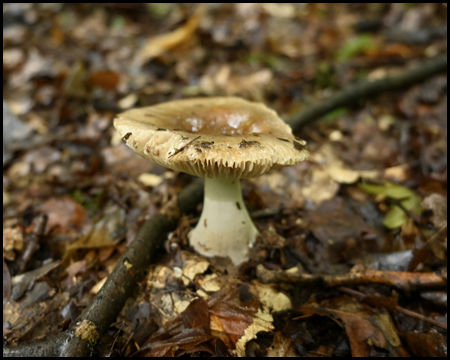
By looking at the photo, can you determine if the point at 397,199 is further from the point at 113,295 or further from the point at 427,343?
the point at 113,295

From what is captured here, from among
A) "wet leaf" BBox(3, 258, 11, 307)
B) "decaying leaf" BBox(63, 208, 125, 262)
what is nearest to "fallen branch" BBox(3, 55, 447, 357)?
"decaying leaf" BBox(63, 208, 125, 262)

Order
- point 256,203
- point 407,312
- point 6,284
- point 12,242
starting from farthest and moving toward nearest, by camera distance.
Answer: point 256,203 < point 12,242 < point 6,284 < point 407,312

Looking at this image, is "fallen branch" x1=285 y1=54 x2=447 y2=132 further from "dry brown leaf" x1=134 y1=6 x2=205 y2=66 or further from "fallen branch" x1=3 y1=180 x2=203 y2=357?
"dry brown leaf" x1=134 y1=6 x2=205 y2=66

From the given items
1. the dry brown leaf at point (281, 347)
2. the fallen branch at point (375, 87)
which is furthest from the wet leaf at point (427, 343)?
the fallen branch at point (375, 87)

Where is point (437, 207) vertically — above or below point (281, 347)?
above

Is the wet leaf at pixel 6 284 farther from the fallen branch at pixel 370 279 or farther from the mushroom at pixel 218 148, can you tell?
the fallen branch at pixel 370 279

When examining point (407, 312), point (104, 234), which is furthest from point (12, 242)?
point (407, 312)

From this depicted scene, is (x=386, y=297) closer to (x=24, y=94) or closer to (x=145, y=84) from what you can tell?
(x=145, y=84)
